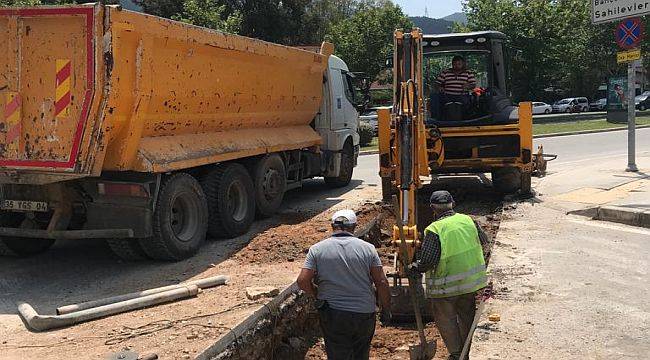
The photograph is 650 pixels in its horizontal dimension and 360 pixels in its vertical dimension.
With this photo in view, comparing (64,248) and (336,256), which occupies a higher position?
(336,256)

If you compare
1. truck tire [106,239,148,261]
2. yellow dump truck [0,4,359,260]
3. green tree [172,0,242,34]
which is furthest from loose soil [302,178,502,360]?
green tree [172,0,242,34]

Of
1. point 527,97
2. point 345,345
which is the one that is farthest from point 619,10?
point 527,97

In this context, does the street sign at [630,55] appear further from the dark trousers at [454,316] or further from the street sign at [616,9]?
the dark trousers at [454,316]

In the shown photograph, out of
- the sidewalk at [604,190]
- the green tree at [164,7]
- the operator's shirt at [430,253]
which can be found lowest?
the sidewalk at [604,190]

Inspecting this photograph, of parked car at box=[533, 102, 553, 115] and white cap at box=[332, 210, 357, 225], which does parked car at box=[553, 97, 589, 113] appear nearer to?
parked car at box=[533, 102, 553, 115]

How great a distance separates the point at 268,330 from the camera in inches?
208

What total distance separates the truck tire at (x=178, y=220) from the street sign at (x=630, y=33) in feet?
29.6

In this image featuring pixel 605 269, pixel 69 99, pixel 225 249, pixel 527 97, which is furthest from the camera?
pixel 527 97

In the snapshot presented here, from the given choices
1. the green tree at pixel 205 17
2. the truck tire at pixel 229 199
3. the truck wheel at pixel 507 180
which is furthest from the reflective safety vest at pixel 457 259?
the green tree at pixel 205 17

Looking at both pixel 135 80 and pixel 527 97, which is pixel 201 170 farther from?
pixel 527 97

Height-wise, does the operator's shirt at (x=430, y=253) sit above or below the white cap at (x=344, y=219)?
below

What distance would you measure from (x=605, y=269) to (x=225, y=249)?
14.2ft

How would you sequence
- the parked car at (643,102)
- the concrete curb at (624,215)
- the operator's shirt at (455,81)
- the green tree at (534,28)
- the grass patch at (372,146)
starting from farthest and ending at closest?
1. the parked car at (643,102)
2. the green tree at (534,28)
3. the grass patch at (372,146)
4. the operator's shirt at (455,81)
5. the concrete curb at (624,215)

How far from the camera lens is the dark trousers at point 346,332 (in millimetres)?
4031
